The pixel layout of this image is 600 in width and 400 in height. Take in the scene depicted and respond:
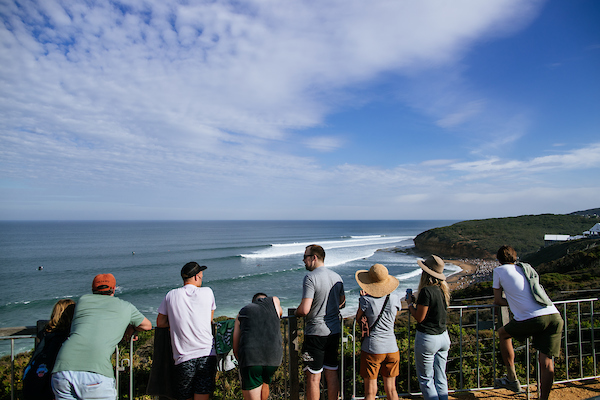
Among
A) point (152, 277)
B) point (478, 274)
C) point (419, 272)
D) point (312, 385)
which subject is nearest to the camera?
point (312, 385)

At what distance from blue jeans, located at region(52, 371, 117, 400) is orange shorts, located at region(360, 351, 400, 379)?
2.31m

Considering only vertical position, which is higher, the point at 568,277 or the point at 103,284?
the point at 103,284

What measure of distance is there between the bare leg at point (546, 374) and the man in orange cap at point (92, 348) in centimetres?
426

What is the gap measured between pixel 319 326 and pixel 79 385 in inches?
82.0

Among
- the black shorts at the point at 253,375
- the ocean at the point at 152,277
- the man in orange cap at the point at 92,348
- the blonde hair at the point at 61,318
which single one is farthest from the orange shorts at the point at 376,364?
the ocean at the point at 152,277

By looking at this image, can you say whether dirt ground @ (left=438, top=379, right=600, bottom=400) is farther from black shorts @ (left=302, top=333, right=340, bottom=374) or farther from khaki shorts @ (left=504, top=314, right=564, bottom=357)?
black shorts @ (left=302, top=333, right=340, bottom=374)

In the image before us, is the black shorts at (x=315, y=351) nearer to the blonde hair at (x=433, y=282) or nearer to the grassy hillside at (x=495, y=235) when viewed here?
the blonde hair at (x=433, y=282)

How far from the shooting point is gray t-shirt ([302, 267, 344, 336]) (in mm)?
3354

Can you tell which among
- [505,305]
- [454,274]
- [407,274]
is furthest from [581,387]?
[454,274]

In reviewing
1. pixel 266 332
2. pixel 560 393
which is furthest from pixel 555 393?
pixel 266 332

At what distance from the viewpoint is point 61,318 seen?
2.71m

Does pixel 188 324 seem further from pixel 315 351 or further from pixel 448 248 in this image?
pixel 448 248

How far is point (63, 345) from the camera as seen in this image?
8.47ft

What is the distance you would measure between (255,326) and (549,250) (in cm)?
3858
